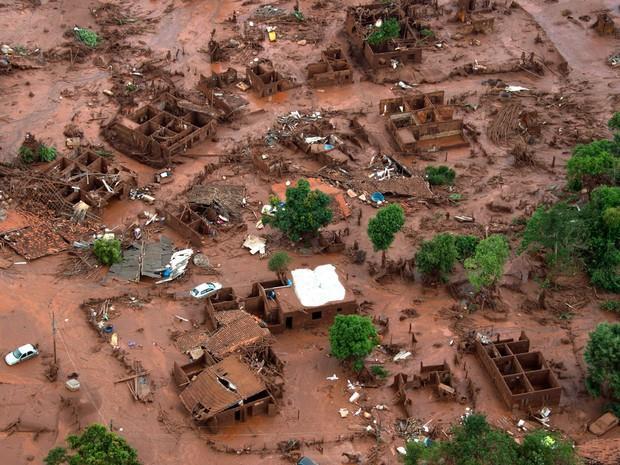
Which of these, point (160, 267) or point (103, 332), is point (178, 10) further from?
point (103, 332)

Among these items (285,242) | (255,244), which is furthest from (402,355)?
(255,244)

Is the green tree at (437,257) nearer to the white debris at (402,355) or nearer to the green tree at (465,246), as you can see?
the green tree at (465,246)

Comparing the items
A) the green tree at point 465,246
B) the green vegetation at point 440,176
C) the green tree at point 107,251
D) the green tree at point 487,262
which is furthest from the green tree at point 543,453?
the green tree at point 107,251

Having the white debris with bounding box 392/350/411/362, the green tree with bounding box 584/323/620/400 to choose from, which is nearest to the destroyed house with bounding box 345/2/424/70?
the white debris with bounding box 392/350/411/362

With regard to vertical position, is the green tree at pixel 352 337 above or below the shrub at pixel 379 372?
above

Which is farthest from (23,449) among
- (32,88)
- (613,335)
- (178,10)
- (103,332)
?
(178,10)

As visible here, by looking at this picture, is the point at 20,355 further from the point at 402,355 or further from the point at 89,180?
the point at 402,355

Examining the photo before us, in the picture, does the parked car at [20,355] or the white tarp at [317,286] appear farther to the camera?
the white tarp at [317,286]
